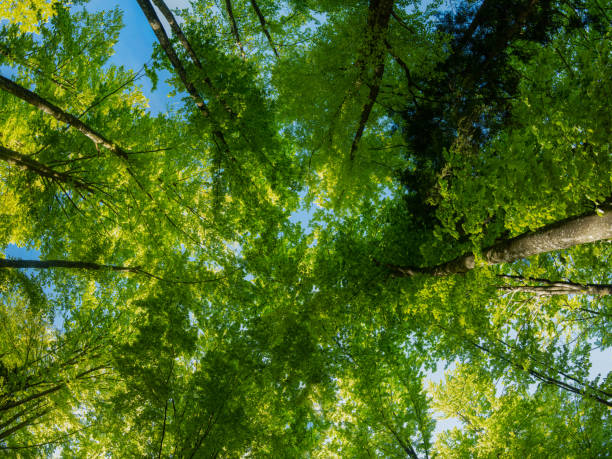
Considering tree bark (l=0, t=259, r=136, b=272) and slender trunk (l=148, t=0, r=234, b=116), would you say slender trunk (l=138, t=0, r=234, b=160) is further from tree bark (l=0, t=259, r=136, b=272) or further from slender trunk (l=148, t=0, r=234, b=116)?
tree bark (l=0, t=259, r=136, b=272)

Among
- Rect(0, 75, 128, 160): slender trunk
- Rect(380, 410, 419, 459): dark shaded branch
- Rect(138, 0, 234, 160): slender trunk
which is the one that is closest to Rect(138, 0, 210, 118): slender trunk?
Rect(138, 0, 234, 160): slender trunk

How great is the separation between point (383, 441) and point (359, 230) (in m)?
4.83

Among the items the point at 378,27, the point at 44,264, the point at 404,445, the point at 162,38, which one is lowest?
the point at 404,445

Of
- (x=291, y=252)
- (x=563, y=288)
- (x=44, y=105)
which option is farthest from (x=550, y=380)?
(x=44, y=105)

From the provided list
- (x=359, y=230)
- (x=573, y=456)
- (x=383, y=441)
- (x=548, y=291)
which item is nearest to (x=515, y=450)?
(x=573, y=456)

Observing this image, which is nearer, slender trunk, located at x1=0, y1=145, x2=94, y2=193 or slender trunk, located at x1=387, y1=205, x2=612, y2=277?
slender trunk, located at x1=387, y1=205, x2=612, y2=277

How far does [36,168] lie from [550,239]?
7.15 metres

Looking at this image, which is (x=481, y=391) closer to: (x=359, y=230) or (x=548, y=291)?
(x=548, y=291)

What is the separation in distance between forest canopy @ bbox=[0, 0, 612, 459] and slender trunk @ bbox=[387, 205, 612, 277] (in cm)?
4

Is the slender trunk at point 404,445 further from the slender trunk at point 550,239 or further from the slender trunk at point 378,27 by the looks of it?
the slender trunk at point 378,27

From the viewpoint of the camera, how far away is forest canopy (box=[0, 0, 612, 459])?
4680 mm

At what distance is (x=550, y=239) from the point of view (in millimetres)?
3027

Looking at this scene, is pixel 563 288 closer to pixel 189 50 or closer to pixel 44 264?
pixel 189 50

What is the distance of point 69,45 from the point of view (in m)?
5.59
